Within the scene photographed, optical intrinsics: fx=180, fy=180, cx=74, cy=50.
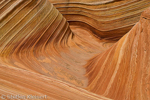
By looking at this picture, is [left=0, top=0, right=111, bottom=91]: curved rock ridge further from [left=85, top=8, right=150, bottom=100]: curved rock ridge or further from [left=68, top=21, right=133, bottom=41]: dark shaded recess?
[left=68, top=21, right=133, bottom=41]: dark shaded recess

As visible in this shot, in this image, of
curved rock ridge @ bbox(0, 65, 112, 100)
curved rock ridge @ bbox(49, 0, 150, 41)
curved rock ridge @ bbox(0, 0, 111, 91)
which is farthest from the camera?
curved rock ridge @ bbox(49, 0, 150, 41)

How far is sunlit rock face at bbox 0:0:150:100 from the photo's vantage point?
623mm

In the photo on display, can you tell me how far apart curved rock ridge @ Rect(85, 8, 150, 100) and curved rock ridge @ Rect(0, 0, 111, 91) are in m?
0.19

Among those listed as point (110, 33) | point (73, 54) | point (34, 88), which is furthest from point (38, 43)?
point (110, 33)

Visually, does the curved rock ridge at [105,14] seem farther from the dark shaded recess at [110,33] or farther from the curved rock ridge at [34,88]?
the curved rock ridge at [34,88]

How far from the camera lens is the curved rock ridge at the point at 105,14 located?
1989 mm

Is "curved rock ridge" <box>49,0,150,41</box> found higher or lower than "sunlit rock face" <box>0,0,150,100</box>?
higher

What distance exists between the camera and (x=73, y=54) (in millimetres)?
1373

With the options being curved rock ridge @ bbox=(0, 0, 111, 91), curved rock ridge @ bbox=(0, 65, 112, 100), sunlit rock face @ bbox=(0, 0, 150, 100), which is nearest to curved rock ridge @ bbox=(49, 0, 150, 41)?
sunlit rock face @ bbox=(0, 0, 150, 100)

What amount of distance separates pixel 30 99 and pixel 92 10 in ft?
5.96

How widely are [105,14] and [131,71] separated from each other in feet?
5.07

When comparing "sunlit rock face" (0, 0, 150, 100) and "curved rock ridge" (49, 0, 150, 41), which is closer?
"sunlit rock face" (0, 0, 150, 100)

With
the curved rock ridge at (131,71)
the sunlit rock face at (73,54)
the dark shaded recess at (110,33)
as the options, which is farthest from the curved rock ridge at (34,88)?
the dark shaded recess at (110,33)

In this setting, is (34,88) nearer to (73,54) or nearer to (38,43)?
(38,43)
